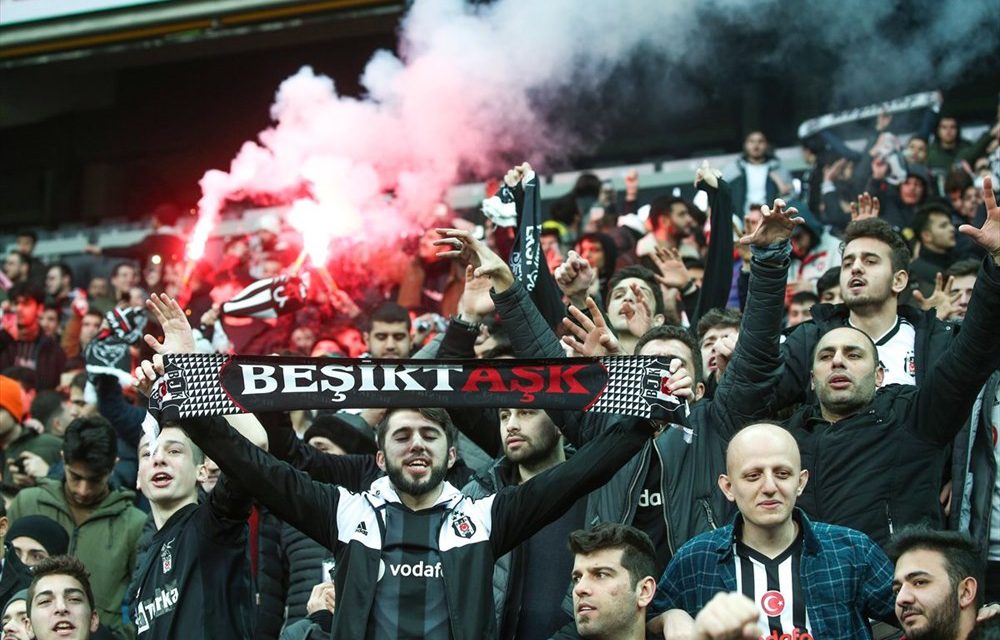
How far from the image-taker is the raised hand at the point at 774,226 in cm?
518

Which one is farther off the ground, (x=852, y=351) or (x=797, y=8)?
(x=797, y=8)

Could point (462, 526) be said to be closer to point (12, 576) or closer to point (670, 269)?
point (12, 576)

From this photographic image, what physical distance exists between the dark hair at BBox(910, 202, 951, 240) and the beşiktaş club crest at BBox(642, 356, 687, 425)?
4482 mm

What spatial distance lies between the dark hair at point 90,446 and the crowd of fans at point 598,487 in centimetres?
1

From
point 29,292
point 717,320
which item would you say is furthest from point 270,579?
point 29,292

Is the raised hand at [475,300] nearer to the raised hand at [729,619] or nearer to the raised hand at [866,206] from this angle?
the raised hand at [866,206]

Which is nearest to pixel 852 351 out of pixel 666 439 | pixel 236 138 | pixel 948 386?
pixel 948 386

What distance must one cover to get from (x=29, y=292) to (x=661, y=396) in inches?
324

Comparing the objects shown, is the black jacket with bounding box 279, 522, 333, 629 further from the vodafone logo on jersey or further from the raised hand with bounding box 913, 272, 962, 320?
the raised hand with bounding box 913, 272, 962, 320

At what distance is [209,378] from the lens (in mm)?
4629

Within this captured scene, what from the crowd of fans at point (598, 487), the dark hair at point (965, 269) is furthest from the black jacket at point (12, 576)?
the dark hair at point (965, 269)

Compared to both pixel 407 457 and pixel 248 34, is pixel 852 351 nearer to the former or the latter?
pixel 407 457

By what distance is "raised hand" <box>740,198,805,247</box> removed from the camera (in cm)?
518

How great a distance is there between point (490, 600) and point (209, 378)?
3.67ft
